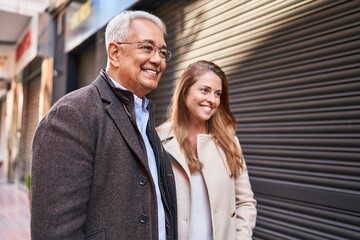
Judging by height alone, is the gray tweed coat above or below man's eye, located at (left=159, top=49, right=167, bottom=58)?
below

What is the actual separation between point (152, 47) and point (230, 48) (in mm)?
2598

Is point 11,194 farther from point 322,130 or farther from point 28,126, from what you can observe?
point 322,130

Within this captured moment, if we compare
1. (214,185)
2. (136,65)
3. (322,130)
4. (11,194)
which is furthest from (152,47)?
(11,194)

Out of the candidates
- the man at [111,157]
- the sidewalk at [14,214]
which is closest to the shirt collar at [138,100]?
the man at [111,157]

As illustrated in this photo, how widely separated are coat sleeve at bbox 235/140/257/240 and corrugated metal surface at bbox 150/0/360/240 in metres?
0.97

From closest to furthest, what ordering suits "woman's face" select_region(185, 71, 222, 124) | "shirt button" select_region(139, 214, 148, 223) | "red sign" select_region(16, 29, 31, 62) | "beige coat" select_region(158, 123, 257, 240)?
"shirt button" select_region(139, 214, 148, 223)
"beige coat" select_region(158, 123, 257, 240)
"woman's face" select_region(185, 71, 222, 124)
"red sign" select_region(16, 29, 31, 62)

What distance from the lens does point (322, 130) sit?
111 inches

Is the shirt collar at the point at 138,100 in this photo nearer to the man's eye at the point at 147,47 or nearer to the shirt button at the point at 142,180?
the man's eye at the point at 147,47

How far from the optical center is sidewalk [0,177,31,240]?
19.7 feet

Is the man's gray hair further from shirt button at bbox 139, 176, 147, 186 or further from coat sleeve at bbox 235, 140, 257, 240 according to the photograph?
coat sleeve at bbox 235, 140, 257, 240

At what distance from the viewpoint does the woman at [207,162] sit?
6.31 feet

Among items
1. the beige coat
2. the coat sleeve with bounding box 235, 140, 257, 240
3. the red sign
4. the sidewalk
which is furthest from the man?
the red sign

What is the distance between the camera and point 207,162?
6.75 ft

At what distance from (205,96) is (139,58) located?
74cm
